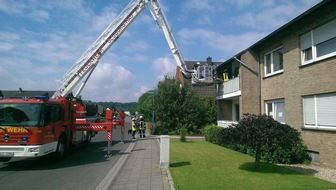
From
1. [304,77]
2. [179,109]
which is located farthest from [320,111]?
[179,109]

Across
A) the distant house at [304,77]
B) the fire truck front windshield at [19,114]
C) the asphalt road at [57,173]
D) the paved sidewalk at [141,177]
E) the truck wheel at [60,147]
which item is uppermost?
the distant house at [304,77]

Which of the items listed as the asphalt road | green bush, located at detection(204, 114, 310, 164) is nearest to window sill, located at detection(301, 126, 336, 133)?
green bush, located at detection(204, 114, 310, 164)

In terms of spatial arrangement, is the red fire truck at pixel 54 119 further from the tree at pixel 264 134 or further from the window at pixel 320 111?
the window at pixel 320 111

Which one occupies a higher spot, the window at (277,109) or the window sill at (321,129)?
the window at (277,109)

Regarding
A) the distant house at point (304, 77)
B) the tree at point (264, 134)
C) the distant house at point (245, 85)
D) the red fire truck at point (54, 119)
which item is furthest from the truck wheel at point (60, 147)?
the distant house at point (245, 85)

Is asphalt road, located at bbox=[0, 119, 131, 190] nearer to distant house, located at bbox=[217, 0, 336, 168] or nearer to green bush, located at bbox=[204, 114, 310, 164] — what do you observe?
green bush, located at bbox=[204, 114, 310, 164]

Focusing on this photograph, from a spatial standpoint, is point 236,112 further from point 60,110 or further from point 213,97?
point 60,110

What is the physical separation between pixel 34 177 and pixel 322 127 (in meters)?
9.85

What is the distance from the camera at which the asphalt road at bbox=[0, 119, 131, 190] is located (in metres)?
8.05

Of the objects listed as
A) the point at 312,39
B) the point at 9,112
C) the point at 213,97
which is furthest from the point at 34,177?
the point at 213,97

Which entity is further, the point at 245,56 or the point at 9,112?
the point at 245,56

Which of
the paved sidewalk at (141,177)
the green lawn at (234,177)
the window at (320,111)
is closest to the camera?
the green lawn at (234,177)

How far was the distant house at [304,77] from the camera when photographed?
10.6 metres

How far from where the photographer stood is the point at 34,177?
916 cm
